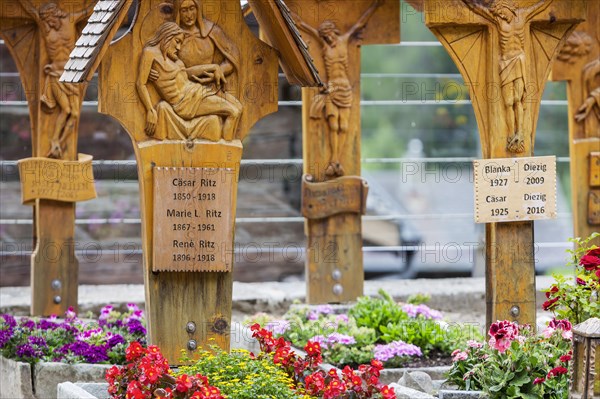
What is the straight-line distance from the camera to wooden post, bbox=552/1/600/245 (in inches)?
526

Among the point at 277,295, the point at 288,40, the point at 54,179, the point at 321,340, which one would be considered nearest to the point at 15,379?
the point at 321,340

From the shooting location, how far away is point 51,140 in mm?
12727

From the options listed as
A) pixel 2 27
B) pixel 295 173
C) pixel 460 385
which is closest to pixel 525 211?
pixel 460 385

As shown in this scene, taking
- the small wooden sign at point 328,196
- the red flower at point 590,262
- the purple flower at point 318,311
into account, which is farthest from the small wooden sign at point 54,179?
the red flower at point 590,262

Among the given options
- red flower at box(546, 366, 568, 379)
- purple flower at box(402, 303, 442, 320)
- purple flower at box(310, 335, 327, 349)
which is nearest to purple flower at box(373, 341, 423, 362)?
purple flower at box(310, 335, 327, 349)

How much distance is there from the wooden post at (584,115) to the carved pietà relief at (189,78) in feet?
14.9

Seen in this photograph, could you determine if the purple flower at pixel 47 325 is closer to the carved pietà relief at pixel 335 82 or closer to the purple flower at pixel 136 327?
the purple flower at pixel 136 327

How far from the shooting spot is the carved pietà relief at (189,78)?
953 cm

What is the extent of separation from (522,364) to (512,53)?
2839mm

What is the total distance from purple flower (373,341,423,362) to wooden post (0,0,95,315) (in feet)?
10.4

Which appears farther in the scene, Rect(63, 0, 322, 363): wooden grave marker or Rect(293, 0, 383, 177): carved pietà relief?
Rect(293, 0, 383, 177): carved pietà relief

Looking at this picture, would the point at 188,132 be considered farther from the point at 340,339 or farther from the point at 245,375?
the point at 340,339

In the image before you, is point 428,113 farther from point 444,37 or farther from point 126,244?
point 444,37

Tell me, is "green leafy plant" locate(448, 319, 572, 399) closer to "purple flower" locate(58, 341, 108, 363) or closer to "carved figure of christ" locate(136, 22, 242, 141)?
"carved figure of christ" locate(136, 22, 242, 141)
